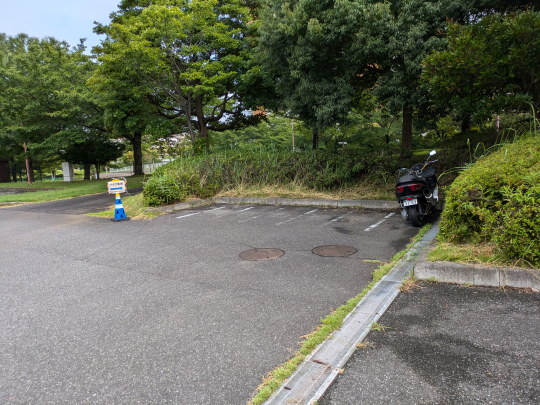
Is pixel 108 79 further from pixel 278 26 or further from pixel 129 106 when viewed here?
pixel 278 26

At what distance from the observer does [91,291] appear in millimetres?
4281

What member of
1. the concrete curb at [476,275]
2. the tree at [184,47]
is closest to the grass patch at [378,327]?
the concrete curb at [476,275]

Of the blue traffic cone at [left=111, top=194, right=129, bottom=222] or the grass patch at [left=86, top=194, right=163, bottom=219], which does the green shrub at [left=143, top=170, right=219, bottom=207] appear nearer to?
the grass patch at [left=86, top=194, right=163, bottom=219]

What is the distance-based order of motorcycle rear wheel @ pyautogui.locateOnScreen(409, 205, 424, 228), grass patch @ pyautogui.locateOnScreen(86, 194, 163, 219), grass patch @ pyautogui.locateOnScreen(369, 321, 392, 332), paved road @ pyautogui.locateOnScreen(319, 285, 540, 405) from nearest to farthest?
paved road @ pyautogui.locateOnScreen(319, 285, 540, 405) → grass patch @ pyautogui.locateOnScreen(369, 321, 392, 332) → motorcycle rear wheel @ pyautogui.locateOnScreen(409, 205, 424, 228) → grass patch @ pyautogui.locateOnScreen(86, 194, 163, 219)

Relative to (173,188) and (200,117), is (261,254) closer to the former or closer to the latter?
(173,188)

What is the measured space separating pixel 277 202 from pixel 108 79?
35.3ft

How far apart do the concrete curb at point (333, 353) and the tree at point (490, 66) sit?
Answer: 572cm

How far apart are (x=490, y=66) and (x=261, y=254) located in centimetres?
623

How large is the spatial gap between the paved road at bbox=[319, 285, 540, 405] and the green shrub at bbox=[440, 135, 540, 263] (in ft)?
1.91

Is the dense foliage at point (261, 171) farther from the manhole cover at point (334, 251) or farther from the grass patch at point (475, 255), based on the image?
the grass patch at point (475, 255)

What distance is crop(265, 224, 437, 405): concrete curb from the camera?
7.47 feet

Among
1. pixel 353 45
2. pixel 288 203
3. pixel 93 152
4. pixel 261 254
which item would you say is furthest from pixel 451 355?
pixel 93 152

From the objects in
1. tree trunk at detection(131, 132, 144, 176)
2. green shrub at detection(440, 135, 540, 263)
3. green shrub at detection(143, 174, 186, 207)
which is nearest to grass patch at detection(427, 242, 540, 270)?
green shrub at detection(440, 135, 540, 263)

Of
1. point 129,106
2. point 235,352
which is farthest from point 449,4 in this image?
point 129,106
